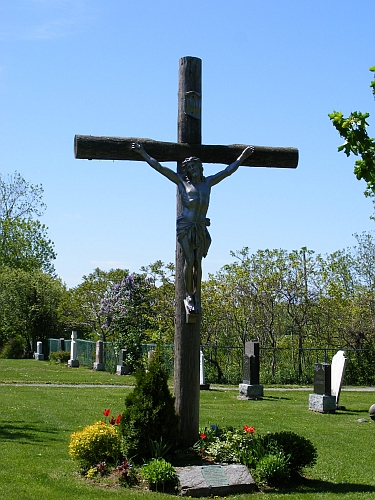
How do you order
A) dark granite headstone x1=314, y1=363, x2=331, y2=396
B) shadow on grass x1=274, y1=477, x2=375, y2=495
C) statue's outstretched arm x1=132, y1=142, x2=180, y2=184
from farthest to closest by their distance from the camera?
dark granite headstone x1=314, y1=363, x2=331, y2=396 → statue's outstretched arm x1=132, y1=142, x2=180, y2=184 → shadow on grass x1=274, y1=477, x2=375, y2=495

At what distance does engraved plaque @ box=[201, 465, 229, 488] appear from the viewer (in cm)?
784

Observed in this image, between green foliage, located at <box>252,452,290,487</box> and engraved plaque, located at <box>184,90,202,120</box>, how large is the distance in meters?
4.49

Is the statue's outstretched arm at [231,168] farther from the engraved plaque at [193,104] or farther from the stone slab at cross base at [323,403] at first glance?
the stone slab at cross base at [323,403]

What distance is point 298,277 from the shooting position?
96.4 feet

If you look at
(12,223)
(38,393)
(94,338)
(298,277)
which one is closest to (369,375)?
(298,277)

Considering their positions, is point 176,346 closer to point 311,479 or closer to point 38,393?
point 311,479

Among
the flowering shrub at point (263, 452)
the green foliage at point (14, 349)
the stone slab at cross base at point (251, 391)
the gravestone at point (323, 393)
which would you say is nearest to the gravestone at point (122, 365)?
the stone slab at cross base at point (251, 391)

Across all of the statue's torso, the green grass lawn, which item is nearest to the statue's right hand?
the statue's torso

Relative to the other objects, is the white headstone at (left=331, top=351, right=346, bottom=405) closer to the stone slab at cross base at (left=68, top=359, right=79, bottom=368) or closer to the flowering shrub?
the flowering shrub

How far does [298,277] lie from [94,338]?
831 inches

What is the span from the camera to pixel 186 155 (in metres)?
8.95

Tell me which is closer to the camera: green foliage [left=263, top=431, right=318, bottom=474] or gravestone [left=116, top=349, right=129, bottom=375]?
green foliage [left=263, top=431, right=318, bottom=474]

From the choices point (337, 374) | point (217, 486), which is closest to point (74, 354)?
point (337, 374)

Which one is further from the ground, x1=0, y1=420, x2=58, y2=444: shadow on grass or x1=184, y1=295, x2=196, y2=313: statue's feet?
x1=184, y1=295, x2=196, y2=313: statue's feet
